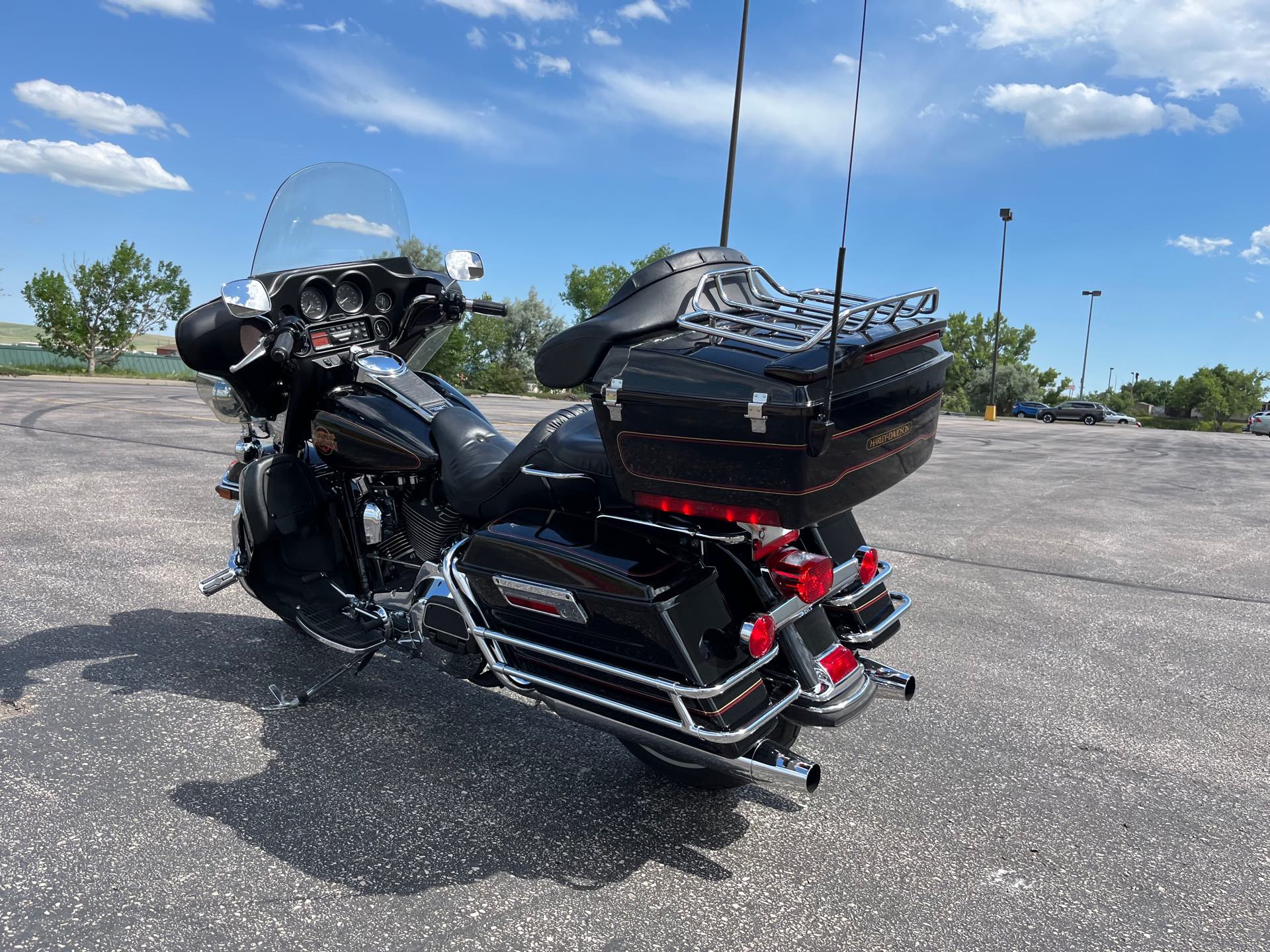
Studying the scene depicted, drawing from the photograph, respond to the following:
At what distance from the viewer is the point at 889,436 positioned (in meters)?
2.51

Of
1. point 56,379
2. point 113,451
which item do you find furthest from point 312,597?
point 56,379

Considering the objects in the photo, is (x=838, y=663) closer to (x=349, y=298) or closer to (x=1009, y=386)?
(x=349, y=298)

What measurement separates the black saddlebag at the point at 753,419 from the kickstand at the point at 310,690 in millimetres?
1616

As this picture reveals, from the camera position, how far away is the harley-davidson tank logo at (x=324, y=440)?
142 inches

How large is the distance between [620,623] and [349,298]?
7.25 ft

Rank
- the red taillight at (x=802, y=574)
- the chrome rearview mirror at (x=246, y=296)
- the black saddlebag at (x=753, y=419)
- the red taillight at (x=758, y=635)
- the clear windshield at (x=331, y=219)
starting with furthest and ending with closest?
the clear windshield at (x=331, y=219)
the chrome rearview mirror at (x=246, y=296)
the red taillight at (x=802, y=574)
the red taillight at (x=758, y=635)
the black saddlebag at (x=753, y=419)

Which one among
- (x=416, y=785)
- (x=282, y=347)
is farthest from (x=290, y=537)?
(x=416, y=785)

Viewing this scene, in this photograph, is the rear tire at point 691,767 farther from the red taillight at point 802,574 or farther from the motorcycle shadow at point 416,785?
the red taillight at point 802,574

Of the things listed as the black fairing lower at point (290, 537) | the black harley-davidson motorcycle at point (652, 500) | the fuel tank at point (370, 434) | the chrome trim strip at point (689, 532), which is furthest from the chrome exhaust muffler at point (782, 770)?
the black fairing lower at point (290, 537)

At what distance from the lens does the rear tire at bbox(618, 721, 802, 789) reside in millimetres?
2918

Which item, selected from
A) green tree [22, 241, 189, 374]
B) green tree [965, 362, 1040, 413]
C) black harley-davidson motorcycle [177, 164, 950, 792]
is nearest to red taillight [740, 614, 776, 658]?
black harley-davidson motorcycle [177, 164, 950, 792]

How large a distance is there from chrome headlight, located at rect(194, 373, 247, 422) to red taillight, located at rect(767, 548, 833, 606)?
8.18ft

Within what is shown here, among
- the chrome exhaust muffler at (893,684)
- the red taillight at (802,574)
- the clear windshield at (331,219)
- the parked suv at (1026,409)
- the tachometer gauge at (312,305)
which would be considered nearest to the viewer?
the red taillight at (802,574)

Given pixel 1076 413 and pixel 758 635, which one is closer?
pixel 758 635
